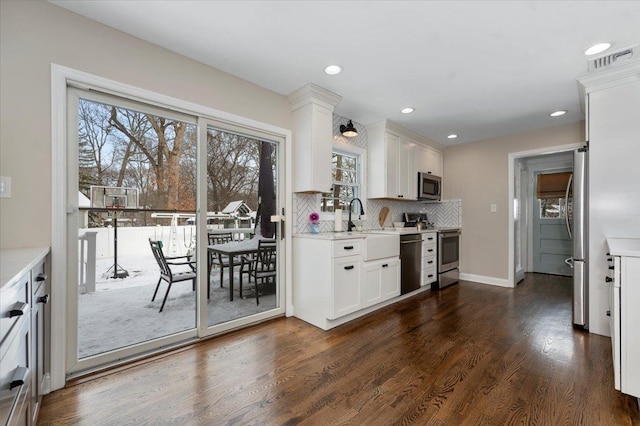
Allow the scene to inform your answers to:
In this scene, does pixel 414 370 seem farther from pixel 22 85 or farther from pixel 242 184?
pixel 22 85

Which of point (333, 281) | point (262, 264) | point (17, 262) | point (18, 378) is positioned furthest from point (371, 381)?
point (17, 262)

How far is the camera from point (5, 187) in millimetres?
1700

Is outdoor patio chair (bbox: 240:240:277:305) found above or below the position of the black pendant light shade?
below

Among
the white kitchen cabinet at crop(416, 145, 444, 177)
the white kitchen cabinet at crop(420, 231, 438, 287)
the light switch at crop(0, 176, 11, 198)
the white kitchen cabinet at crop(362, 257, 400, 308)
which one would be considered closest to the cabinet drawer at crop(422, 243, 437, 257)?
the white kitchen cabinet at crop(420, 231, 438, 287)

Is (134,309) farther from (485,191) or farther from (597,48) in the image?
(485,191)

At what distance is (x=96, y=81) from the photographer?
78.9 inches

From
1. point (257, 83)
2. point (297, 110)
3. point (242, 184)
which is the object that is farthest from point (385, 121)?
point (242, 184)

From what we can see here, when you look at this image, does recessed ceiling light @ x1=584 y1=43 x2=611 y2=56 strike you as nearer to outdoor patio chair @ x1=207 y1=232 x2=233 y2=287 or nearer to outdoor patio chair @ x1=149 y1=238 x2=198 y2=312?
outdoor patio chair @ x1=207 y1=232 x2=233 y2=287

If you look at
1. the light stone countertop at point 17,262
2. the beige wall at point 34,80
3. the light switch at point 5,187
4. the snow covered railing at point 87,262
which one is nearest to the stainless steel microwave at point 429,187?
the beige wall at point 34,80

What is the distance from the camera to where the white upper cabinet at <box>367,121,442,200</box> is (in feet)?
13.4

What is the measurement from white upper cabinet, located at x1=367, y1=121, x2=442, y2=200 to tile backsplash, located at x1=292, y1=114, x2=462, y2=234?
184mm

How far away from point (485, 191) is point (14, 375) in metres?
5.47

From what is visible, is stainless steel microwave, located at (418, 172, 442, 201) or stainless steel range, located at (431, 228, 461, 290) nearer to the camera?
stainless steel range, located at (431, 228, 461, 290)

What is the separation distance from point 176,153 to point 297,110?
1.37 m
